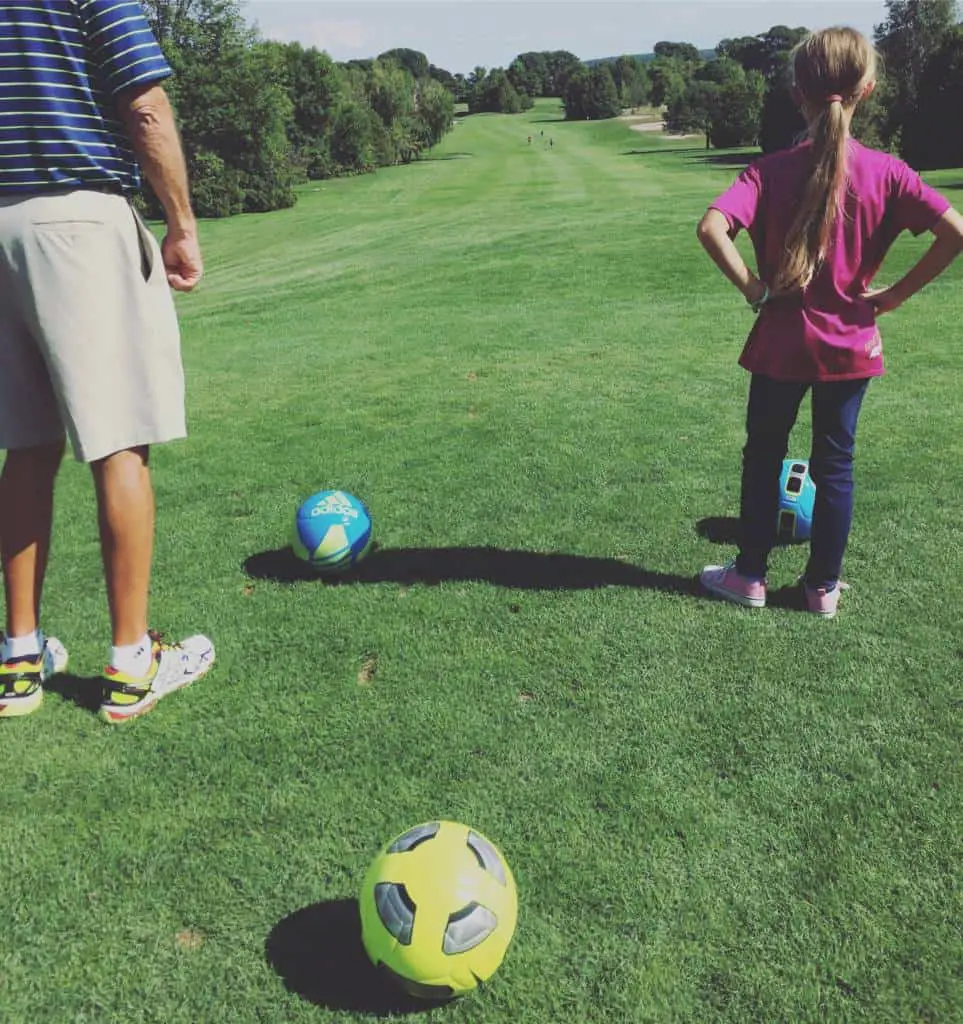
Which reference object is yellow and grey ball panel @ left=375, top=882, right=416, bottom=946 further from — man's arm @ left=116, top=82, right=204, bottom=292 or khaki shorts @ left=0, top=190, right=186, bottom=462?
man's arm @ left=116, top=82, right=204, bottom=292

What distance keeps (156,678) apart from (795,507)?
10.7ft

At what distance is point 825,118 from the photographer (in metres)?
3.04

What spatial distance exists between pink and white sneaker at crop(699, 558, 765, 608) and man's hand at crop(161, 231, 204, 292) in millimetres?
2634

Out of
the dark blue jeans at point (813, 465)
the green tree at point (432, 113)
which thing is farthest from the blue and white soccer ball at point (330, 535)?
the green tree at point (432, 113)

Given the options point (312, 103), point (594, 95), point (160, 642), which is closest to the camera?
point (160, 642)

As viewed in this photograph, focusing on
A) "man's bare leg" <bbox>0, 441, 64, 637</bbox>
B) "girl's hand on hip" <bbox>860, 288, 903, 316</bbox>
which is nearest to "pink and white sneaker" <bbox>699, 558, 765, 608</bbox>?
"girl's hand on hip" <bbox>860, 288, 903, 316</bbox>

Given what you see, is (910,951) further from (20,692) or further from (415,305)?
(415,305)

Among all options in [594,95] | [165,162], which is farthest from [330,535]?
[594,95]

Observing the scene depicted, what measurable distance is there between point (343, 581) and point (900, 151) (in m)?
40.6

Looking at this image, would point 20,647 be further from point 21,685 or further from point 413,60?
point 413,60

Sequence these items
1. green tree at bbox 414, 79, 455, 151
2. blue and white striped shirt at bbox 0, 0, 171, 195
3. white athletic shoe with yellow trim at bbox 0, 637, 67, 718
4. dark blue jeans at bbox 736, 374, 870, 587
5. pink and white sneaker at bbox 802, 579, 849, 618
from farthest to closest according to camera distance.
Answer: green tree at bbox 414, 79, 455, 151
pink and white sneaker at bbox 802, 579, 849, 618
dark blue jeans at bbox 736, 374, 870, 587
white athletic shoe with yellow trim at bbox 0, 637, 67, 718
blue and white striped shirt at bbox 0, 0, 171, 195

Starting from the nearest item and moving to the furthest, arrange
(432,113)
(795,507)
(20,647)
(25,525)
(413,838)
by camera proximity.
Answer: (413,838), (25,525), (20,647), (795,507), (432,113)

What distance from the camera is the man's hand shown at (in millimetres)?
3004

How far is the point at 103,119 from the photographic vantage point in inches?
108
